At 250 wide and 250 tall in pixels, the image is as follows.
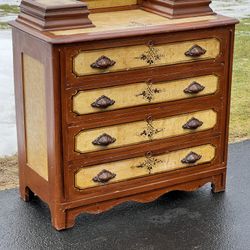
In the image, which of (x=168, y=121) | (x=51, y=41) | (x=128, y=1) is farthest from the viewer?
(x=128, y=1)

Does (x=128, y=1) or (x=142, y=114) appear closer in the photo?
(x=142, y=114)

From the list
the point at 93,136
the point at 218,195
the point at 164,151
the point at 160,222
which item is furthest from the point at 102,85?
the point at 218,195

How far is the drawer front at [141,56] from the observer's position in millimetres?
3168

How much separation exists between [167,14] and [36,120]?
90cm

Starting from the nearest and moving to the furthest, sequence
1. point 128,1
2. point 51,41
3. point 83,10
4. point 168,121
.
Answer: point 51,41 < point 83,10 < point 168,121 < point 128,1

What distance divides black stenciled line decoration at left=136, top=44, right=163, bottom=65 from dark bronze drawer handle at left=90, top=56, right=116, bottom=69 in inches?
7.0

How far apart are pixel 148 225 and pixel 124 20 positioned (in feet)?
3.55

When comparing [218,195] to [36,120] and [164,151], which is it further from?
[36,120]

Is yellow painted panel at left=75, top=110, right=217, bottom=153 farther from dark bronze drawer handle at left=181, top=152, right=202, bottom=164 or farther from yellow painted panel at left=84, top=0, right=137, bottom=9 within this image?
yellow painted panel at left=84, top=0, right=137, bottom=9

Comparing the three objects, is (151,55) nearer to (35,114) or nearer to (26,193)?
(35,114)

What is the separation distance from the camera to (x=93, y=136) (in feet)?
10.8

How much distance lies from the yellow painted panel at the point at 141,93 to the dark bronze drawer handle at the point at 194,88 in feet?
0.05

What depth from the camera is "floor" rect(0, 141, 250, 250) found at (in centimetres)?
330

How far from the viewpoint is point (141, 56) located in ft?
10.8
